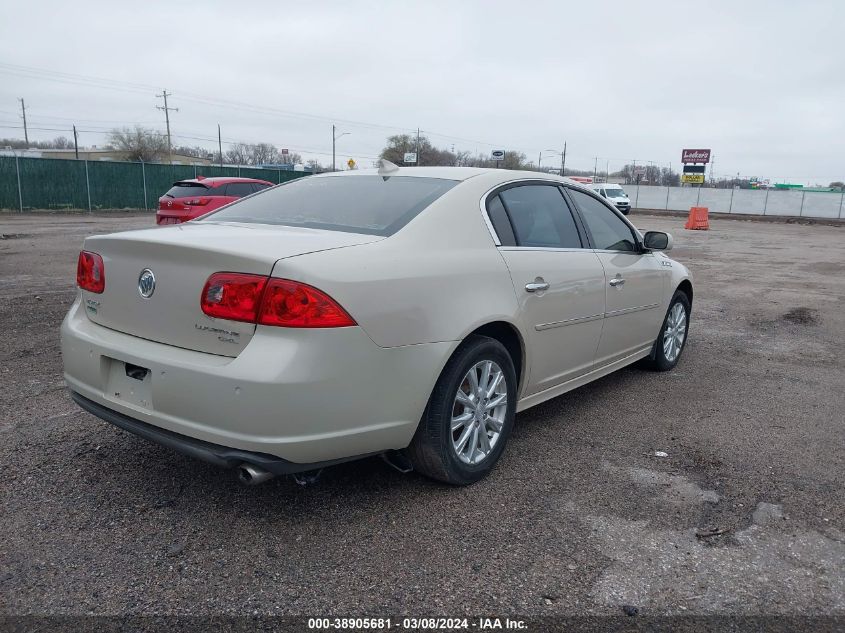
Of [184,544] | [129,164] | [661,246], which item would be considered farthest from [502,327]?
[129,164]

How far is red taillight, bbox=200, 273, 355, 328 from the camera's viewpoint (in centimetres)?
262

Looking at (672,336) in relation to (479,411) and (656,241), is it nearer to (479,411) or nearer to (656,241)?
(656,241)

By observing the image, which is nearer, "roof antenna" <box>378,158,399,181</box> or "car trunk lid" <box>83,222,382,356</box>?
"car trunk lid" <box>83,222,382,356</box>

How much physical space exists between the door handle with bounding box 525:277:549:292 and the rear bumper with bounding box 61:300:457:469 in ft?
2.55

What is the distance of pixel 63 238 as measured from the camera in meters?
15.8

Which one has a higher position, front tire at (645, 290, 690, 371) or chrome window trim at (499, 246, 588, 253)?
chrome window trim at (499, 246, 588, 253)

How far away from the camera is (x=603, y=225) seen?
15.6 feet

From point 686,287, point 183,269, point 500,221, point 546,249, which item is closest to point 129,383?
point 183,269

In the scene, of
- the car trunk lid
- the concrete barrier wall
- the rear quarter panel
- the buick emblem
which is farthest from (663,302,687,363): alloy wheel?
the concrete barrier wall

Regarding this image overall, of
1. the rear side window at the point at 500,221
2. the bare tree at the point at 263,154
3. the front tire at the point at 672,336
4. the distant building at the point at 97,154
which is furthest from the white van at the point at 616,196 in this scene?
the bare tree at the point at 263,154

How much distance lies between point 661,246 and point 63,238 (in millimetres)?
14741

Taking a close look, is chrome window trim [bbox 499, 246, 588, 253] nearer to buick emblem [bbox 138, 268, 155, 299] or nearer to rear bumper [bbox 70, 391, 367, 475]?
rear bumper [bbox 70, 391, 367, 475]

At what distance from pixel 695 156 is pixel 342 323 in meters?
77.1

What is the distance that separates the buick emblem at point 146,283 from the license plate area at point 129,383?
309mm
